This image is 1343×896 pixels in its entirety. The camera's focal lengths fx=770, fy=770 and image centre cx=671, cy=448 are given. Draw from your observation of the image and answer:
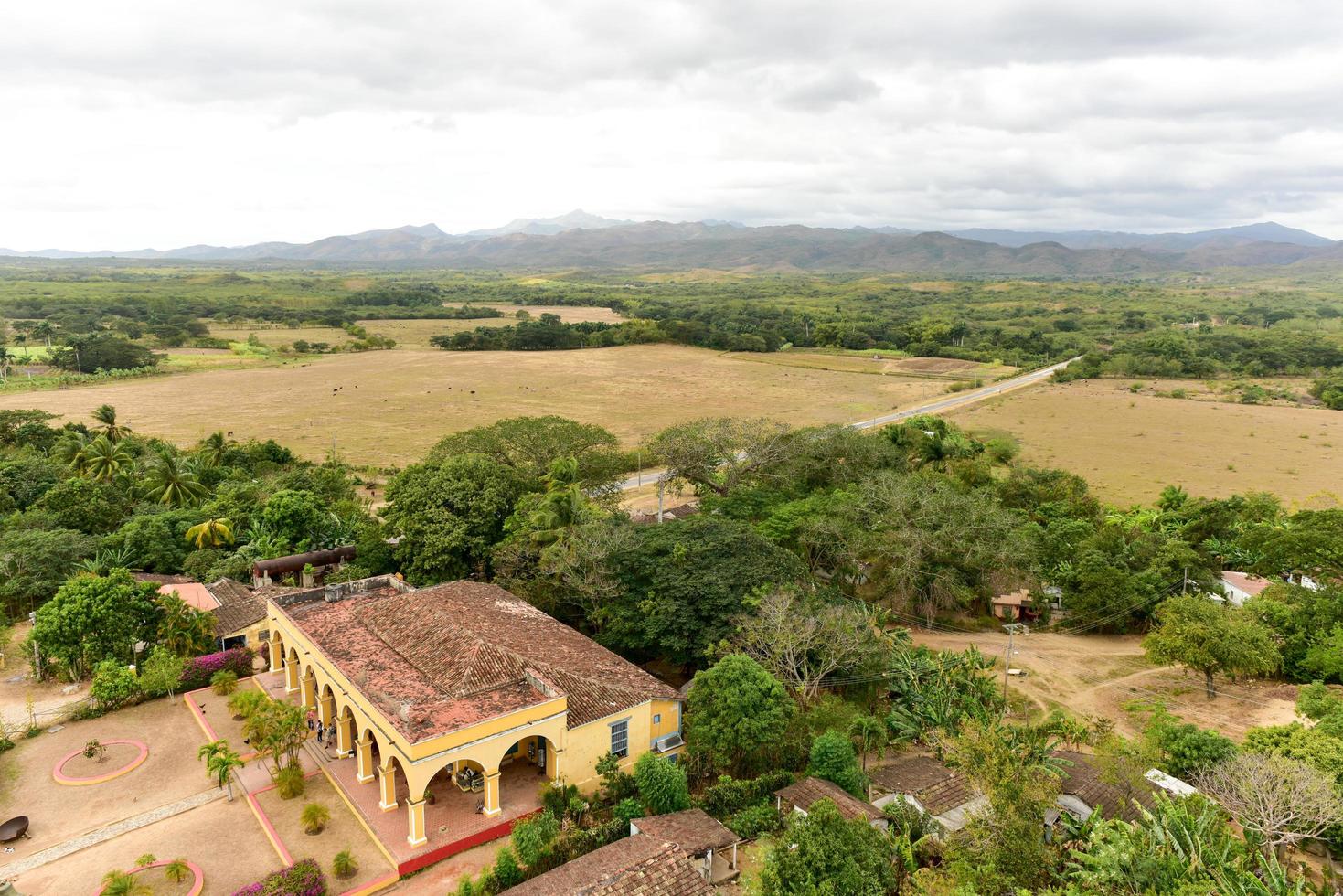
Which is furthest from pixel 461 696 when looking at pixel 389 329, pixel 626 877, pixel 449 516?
pixel 389 329

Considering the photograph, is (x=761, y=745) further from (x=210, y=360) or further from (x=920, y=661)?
(x=210, y=360)

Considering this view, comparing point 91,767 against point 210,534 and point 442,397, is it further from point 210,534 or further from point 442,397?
point 442,397

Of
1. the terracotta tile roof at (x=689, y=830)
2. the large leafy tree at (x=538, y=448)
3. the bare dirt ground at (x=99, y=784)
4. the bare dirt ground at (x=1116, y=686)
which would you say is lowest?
the bare dirt ground at (x=1116, y=686)

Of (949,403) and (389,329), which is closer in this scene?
(949,403)

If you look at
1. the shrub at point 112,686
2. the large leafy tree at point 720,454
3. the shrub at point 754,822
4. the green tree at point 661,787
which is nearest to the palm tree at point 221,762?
the shrub at point 112,686

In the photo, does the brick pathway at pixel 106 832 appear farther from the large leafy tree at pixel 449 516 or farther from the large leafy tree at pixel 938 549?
the large leafy tree at pixel 938 549

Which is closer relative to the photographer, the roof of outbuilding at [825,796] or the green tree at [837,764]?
the roof of outbuilding at [825,796]
